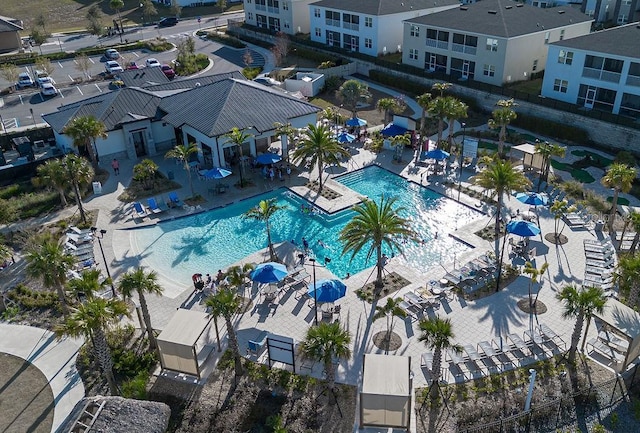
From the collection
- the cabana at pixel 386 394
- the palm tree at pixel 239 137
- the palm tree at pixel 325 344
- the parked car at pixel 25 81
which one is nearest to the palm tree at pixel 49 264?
the palm tree at pixel 325 344

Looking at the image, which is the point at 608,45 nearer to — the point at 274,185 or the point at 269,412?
the point at 274,185

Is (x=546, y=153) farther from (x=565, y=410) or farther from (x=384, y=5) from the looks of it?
(x=384, y=5)

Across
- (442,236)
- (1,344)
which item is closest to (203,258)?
(1,344)

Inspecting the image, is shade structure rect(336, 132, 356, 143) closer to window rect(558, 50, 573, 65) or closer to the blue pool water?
the blue pool water

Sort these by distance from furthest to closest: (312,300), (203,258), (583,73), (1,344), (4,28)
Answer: (4,28) < (583,73) < (203,258) < (312,300) < (1,344)

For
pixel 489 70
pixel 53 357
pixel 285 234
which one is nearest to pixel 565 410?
pixel 285 234

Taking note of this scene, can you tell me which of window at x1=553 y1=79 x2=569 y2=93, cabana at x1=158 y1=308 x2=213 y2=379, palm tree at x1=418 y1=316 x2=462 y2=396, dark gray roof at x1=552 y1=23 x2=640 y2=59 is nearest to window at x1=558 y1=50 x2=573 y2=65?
dark gray roof at x1=552 y1=23 x2=640 y2=59
